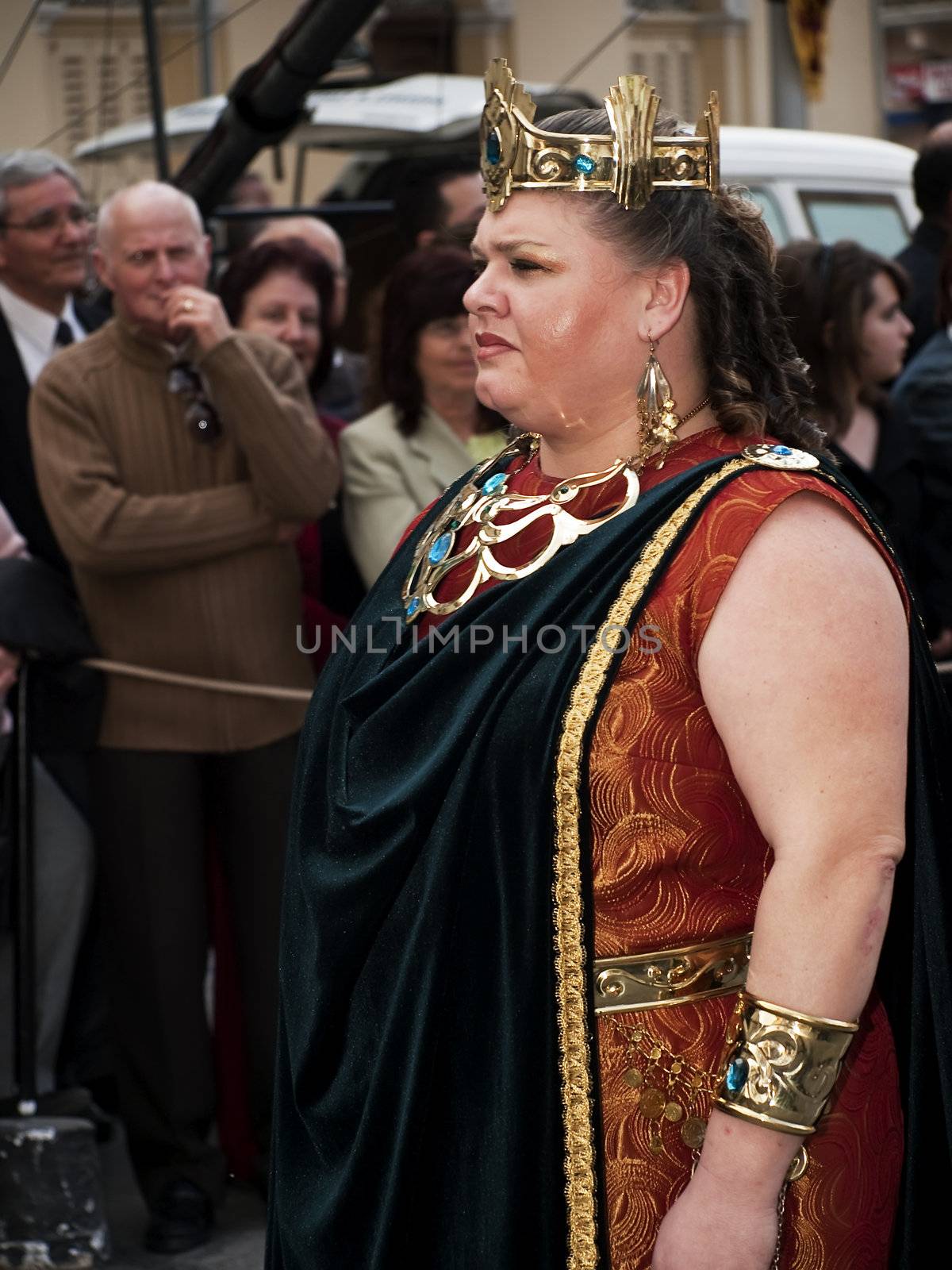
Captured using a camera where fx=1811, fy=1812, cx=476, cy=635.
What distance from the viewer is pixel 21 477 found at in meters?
3.99

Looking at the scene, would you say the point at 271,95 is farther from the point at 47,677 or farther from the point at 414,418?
the point at 47,677

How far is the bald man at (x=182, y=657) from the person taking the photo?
3600mm

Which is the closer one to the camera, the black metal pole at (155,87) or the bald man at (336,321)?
the black metal pole at (155,87)

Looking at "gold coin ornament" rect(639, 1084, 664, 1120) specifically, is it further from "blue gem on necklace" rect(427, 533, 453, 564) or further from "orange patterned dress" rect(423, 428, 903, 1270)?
"blue gem on necklace" rect(427, 533, 453, 564)

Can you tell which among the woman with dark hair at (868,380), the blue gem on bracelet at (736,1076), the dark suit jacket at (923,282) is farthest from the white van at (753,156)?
the blue gem on bracelet at (736,1076)

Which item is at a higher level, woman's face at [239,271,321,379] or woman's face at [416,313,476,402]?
woman's face at [239,271,321,379]

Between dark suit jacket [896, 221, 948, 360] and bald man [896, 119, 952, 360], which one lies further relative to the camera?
dark suit jacket [896, 221, 948, 360]

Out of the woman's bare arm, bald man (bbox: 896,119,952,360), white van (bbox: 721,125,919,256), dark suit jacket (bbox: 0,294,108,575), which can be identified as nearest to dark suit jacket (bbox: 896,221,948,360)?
bald man (bbox: 896,119,952,360)

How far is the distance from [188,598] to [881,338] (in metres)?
1.86

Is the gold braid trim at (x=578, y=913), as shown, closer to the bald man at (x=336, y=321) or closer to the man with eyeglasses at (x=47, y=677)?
the man with eyeglasses at (x=47, y=677)

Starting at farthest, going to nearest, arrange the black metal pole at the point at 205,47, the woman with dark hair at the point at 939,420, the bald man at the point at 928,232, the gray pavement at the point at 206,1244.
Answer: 1. the black metal pole at the point at 205,47
2. the bald man at the point at 928,232
3. the woman with dark hair at the point at 939,420
4. the gray pavement at the point at 206,1244

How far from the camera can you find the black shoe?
3500 mm

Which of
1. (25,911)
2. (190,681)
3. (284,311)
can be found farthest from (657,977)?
(284,311)

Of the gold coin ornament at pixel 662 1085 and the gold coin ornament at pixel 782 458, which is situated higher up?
the gold coin ornament at pixel 782 458
